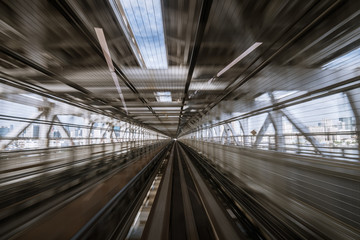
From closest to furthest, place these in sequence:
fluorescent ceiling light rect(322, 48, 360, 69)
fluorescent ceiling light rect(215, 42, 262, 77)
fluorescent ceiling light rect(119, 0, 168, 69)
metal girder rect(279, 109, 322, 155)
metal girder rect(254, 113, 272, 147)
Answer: fluorescent ceiling light rect(322, 48, 360, 69)
fluorescent ceiling light rect(119, 0, 168, 69)
metal girder rect(279, 109, 322, 155)
fluorescent ceiling light rect(215, 42, 262, 77)
metal girder rect(254, 113, 272, 147)

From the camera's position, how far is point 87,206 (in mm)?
3516

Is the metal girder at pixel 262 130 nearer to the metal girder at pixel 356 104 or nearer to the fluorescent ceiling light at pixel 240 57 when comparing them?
the fluorescent ceiling light at pixel 240 57

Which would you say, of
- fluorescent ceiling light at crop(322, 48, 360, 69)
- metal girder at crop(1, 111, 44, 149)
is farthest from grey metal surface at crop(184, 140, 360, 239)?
metal girder at crop(1, 111, 44, 149)

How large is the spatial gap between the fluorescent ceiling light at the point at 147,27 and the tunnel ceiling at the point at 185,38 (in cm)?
8

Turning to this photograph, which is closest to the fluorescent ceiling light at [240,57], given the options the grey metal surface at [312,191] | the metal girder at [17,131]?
the grey metal surface at [312,191]

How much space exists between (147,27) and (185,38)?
71 centimetres

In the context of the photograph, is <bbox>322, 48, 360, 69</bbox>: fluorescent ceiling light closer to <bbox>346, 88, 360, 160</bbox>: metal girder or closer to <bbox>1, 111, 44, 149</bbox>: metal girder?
<bbox>346, 88, 360, 160</bbox>: metal girder

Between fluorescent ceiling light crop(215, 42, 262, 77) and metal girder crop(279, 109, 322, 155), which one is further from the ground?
fluorescent ceiling light crop(215, 42, 262, 77)

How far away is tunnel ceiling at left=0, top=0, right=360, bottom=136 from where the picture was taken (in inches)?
84.7

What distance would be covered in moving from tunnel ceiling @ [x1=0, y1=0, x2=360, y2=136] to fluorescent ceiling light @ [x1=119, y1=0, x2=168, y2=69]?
0.27 ft

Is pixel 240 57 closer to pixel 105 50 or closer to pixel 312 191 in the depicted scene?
pixel 312 191

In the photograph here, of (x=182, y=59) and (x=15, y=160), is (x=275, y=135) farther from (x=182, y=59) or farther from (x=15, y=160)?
(x=15, y=160)

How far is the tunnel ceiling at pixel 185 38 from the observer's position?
7.06 feet

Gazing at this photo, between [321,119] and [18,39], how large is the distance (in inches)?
220
